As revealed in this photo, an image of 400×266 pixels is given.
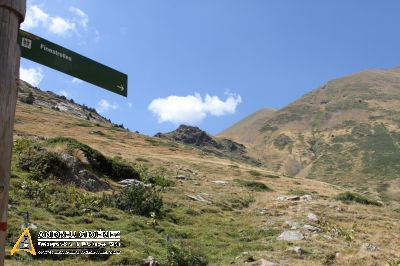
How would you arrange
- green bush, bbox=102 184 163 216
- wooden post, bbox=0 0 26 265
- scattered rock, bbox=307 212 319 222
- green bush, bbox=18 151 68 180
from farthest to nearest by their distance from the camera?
scattered rock, bbox=307 212 319 222 < green bush, bbox=18 151 68 180 < green bush, bbox=102 184 163 216 < wooden post, bbox=0 0 26 265

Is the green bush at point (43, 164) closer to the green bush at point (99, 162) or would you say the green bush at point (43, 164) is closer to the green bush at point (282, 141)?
the green bush at point (99, 162)

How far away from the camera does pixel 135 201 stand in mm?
21062

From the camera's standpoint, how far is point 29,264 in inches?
444

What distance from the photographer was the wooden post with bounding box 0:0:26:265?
376 centimetres

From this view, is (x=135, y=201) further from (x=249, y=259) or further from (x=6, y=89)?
(x=6, y=89)

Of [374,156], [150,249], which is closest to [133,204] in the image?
[150,249]

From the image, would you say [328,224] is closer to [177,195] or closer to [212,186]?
[177,195]

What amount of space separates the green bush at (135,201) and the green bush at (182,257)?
19.3 ft

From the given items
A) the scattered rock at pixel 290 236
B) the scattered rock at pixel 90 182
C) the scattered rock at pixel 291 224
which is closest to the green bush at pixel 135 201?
the scattered rock at pixel 90 182

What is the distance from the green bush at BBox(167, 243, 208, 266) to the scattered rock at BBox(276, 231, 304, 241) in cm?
522

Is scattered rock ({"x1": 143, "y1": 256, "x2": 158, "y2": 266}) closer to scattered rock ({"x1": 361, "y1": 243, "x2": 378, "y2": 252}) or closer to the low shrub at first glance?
scattered rock ({"x1": 361, "y1": 243, "x2": 378, "y2": 252})

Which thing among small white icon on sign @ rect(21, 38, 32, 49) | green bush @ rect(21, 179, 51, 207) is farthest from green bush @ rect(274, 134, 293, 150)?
small white icon on sign @ rect(21, 38, 32, 49)

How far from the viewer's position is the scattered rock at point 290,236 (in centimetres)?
1911

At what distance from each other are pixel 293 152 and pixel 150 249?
15149 cm
